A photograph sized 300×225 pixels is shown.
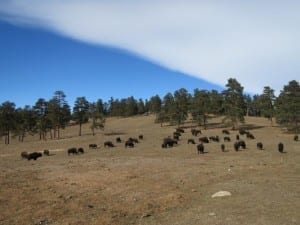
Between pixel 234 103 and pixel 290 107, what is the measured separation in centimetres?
1516

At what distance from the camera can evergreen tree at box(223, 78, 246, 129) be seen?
279 feet

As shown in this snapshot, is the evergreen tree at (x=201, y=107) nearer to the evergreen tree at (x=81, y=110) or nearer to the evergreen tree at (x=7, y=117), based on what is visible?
the evergreen tree at (x=81, y=110)

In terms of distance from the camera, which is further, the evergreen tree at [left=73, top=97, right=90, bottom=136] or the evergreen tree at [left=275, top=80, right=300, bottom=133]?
the evergreen tree at [left=73, top=97, right=90, bottom=136]

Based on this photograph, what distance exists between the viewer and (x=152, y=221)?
16375 mm

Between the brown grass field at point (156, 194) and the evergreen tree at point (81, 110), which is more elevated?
the evergreen tree at point (81, 110)

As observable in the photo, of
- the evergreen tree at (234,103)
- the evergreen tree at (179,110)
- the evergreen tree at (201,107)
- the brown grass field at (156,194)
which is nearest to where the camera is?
the brown grass field at (156,194)

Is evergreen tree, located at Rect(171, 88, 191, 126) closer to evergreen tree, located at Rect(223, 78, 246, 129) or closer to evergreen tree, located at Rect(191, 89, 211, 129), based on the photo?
evergreen tree, located at Rect(191, 89, 211, 129)

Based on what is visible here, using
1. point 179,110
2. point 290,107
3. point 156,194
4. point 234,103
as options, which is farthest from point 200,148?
point 179,110

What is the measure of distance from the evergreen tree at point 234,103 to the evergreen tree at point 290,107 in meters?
9.19

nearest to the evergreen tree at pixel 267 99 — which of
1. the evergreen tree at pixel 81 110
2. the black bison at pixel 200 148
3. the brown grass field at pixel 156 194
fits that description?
the evergreen tree at pixel 81 110

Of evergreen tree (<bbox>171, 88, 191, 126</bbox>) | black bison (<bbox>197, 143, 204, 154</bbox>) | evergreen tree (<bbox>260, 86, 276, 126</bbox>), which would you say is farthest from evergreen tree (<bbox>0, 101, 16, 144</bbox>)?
black bison (<bbox>197, 143, 204, 154</bbox>)

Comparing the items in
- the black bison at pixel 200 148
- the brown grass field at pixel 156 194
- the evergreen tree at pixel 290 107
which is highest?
the evergreen tree at pixel 290 107

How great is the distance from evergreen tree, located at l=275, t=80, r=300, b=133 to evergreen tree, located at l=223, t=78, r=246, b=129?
919cm

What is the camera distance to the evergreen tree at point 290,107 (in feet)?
241
